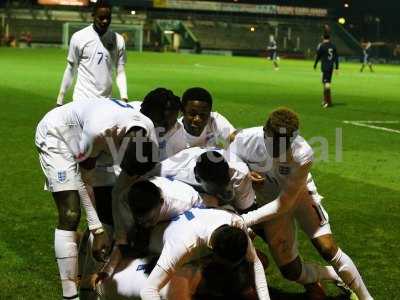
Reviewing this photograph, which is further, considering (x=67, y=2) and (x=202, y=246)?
(x=67, y=2)

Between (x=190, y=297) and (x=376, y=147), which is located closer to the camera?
(x=190, y=297)

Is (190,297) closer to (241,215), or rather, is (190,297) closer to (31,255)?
(241,215)

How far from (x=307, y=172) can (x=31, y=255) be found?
8.77 feet

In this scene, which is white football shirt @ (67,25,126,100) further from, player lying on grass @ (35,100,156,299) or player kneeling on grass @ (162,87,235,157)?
player lying on grass @ (35,100,156,299)

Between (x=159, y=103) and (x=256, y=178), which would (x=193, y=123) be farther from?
(x=256, y=178)

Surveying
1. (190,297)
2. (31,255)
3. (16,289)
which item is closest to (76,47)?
(31,255)

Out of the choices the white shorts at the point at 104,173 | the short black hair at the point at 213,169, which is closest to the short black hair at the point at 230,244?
the short black hair at the point at 213,169

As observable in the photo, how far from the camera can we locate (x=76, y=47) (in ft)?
32.7

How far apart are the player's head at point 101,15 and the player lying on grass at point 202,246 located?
Result: 4.58m

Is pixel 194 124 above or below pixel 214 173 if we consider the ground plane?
above

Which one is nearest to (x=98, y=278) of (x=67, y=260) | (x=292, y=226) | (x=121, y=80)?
(x=67, y=260)

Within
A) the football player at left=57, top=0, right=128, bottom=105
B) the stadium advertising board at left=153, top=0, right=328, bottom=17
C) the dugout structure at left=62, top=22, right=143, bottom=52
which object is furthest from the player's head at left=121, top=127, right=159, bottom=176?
the stadium advertising board at left=153, top=0, right=328, bottom=17

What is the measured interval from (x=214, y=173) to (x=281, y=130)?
23.3 inches

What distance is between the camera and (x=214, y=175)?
5.47 meters
